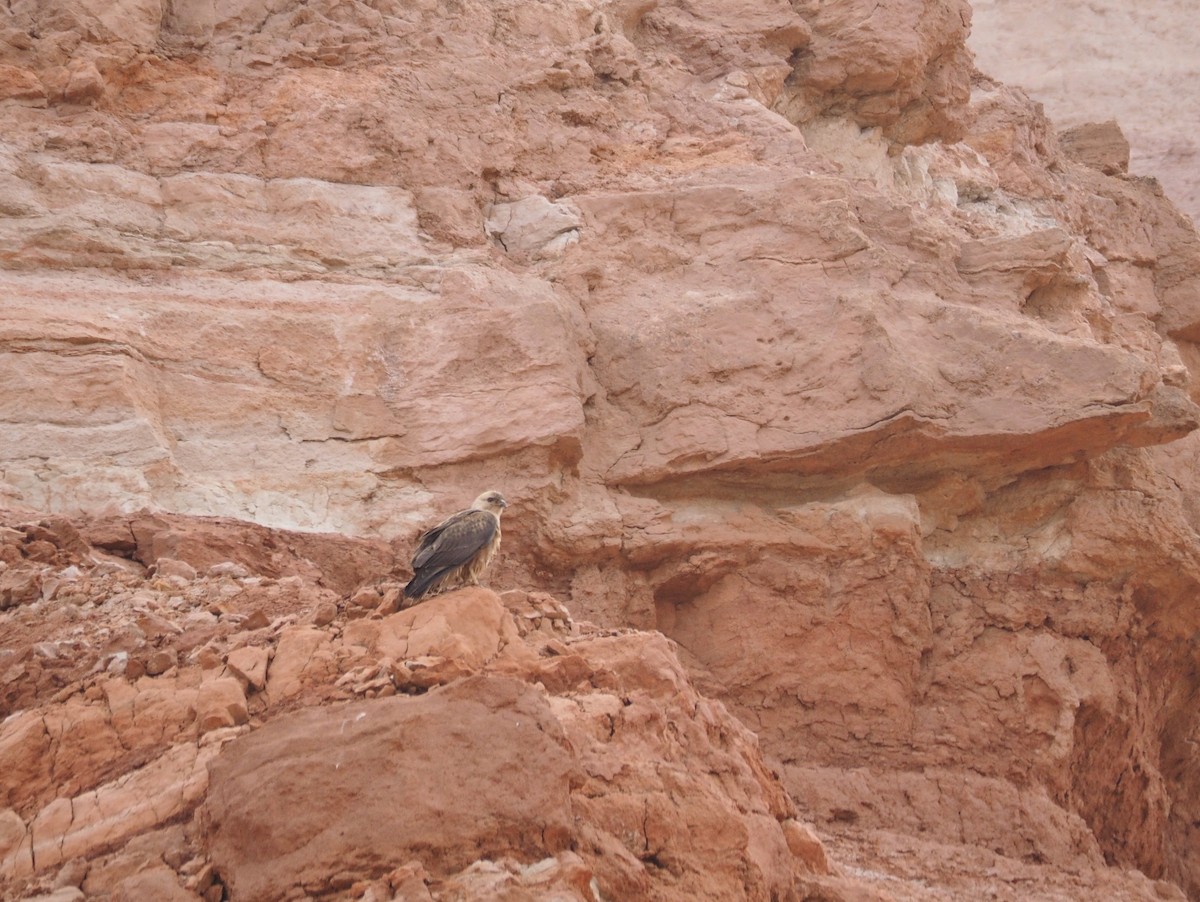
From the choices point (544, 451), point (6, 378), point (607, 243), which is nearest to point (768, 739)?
point (544, 451)

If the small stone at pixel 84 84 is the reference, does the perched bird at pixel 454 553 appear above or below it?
below

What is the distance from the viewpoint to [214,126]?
35.6 feet

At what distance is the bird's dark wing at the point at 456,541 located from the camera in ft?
22.0

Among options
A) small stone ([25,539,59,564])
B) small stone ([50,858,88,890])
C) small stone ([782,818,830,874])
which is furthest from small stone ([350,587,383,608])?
small stone ([782,818,830,874])

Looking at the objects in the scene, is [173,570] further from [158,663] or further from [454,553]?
[454,553]

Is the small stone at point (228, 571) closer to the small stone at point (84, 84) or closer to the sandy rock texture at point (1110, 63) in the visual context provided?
the small stone at point (84, 84)

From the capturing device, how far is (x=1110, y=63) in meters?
27.9

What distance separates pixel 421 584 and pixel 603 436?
3517mm

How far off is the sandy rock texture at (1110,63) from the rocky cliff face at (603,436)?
14.5 meters

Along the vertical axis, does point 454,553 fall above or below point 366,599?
above

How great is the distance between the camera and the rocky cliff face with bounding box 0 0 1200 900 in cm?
639

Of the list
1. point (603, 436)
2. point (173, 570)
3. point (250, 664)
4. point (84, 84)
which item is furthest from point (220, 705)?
point (84, 84)

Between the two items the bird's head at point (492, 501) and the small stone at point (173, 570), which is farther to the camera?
the bird's head at point (492, 501)

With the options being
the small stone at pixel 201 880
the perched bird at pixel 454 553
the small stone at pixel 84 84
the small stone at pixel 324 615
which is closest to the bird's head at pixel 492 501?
the perched bird at pixel 454 553
